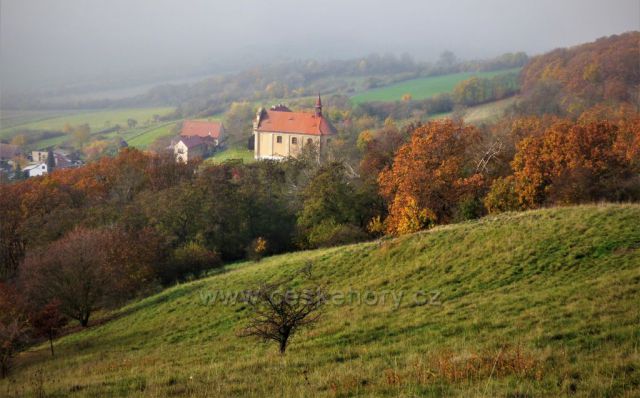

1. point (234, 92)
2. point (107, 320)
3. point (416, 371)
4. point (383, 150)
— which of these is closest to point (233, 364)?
point (416, 371)

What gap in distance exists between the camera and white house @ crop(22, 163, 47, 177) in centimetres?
6161

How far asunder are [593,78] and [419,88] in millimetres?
46658

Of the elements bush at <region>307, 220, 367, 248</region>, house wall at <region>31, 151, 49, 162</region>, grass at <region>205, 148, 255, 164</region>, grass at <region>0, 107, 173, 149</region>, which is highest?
grass at <region>0, 107, 173, 149</region>

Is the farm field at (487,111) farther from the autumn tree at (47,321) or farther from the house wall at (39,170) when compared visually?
the autumn tree at (47,321)

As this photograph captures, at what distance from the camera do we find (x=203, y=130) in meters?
93.1

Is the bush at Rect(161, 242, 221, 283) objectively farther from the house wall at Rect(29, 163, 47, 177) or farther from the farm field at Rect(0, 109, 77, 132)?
the house wall at Rect(29, 163, 47, 177)

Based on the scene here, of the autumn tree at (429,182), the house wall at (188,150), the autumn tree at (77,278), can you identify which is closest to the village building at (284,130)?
the house wall at (188,150)

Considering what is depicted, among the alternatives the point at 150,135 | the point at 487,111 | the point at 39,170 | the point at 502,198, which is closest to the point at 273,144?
the point at 150,135

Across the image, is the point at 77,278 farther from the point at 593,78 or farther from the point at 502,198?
the point at 593,78

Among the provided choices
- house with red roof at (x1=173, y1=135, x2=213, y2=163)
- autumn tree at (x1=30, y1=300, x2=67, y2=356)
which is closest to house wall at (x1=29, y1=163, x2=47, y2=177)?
house with red roof at (x1=173, y1=135, x2=213, y2=163)

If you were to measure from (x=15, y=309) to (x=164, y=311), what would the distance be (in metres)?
6.53

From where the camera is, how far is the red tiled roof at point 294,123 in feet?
275

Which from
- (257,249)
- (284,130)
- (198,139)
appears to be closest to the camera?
(257,249)

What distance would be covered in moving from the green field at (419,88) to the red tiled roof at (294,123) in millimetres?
24578
